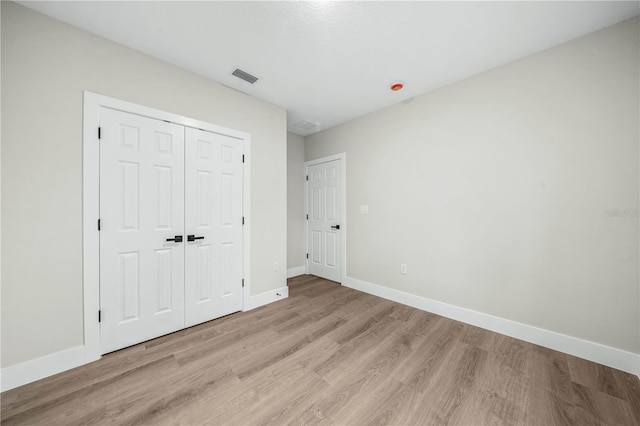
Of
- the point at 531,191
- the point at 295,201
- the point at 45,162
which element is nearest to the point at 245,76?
the point at 45,162

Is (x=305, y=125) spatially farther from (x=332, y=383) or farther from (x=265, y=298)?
(x=332, y=383)

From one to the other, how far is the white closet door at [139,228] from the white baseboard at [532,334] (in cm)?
276

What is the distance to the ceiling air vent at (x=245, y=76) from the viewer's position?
2.44 meters

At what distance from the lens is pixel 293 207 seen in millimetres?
4367

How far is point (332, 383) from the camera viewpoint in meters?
1.66

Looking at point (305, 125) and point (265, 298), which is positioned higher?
point (305, 125)

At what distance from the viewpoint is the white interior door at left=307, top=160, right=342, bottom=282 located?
13.0 ft

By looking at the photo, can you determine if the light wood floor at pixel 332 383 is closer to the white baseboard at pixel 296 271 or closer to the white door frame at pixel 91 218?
the white door frame at pixel 91 218

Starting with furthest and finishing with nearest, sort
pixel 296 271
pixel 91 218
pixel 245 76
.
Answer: pixel 296 271 → pixel 245 76 → pixel 91 218

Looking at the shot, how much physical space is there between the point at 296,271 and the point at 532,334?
3.32 meters

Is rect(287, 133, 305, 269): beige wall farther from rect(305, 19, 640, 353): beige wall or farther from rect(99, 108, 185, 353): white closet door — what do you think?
rect(99, 108, 185, 353): white closet door

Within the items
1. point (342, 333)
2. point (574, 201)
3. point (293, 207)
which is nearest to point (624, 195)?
point (574, 201)

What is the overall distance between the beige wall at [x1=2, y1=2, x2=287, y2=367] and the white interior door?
8.74 ft

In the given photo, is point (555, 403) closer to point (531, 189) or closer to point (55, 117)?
point (531, 189)
